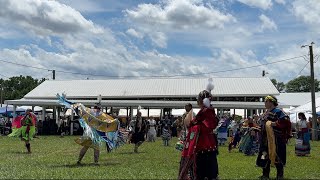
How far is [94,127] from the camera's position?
12.0 metres

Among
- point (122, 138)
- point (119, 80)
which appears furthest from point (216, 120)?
point (119, 80)

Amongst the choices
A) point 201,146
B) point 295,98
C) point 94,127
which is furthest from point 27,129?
point 295,98

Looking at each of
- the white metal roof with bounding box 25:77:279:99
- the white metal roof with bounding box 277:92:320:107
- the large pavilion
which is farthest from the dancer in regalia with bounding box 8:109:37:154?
the white metal roof with bounding box 277:92:320:107

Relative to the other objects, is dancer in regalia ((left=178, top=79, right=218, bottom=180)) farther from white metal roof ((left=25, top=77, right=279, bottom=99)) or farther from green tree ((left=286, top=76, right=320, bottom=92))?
green tree ((left=286, top=76, right=320, bottom=92))

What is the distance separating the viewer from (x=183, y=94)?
43219 mm

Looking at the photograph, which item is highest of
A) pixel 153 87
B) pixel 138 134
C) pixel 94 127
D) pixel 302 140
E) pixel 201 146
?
pixel 153 87

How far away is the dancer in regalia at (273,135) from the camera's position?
904 cm

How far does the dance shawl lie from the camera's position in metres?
11.7

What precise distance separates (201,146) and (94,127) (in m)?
4.95

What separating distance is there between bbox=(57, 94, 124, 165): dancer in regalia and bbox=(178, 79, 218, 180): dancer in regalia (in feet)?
15.0

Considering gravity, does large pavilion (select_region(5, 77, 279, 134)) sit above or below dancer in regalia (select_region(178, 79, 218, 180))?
above

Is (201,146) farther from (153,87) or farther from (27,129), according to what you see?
(153,87)

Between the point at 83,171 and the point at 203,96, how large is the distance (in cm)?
373

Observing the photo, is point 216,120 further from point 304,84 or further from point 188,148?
point 304,84
